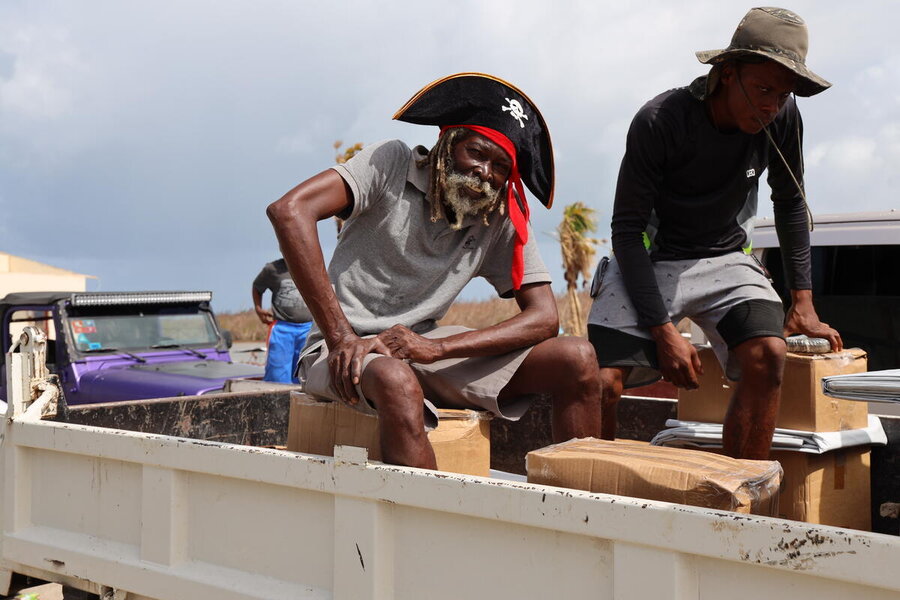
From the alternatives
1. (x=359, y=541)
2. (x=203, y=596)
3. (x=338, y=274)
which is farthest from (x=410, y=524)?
(x=338, y=274)

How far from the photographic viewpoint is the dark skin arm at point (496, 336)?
2766 millimetres

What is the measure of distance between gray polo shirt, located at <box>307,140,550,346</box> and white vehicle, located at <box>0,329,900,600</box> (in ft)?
2.36

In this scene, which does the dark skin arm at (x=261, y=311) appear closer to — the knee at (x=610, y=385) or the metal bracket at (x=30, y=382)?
the metal bracket at (x=30, y=382)

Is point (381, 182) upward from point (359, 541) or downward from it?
upward

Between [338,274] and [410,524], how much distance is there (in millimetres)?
1139

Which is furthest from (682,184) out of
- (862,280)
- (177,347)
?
(177,347)

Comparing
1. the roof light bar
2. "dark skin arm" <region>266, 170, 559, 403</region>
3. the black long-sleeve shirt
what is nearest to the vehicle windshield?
the roof light bar

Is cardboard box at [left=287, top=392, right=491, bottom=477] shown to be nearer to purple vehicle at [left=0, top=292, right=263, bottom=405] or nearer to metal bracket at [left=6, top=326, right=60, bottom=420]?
metal bracket at [left=6, top=326, right=60, bottom=420]

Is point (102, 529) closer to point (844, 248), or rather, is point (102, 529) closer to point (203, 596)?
A: point (203, 596)

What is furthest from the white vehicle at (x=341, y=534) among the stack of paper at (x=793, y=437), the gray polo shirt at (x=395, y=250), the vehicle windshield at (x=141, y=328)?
the vehicle windshield at (x=141, y=328)

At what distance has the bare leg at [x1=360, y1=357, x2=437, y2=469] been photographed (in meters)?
2.47

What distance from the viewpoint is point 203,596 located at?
2.49 meters

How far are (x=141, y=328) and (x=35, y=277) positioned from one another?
827 inches

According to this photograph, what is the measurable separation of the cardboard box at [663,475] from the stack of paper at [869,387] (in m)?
0.30
